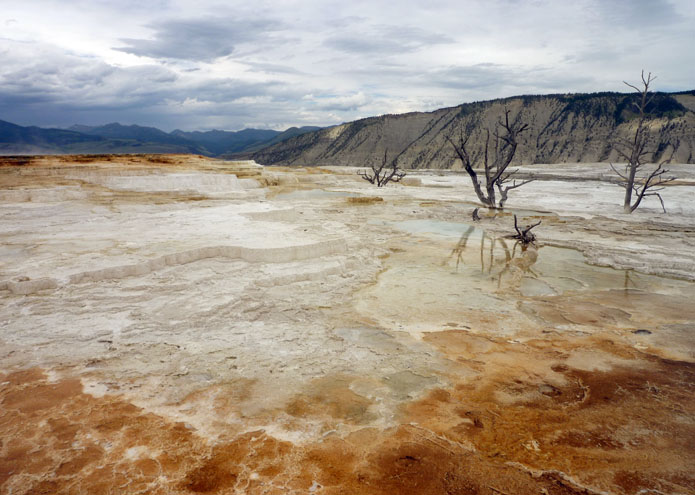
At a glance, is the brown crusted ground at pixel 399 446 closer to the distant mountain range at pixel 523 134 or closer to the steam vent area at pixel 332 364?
the steam vent area at pixel 332 364

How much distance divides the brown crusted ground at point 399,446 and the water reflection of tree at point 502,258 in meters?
3.39

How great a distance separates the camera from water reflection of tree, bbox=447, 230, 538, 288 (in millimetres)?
7234

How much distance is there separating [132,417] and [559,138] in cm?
7040

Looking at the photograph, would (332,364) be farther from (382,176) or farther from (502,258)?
(382,176)

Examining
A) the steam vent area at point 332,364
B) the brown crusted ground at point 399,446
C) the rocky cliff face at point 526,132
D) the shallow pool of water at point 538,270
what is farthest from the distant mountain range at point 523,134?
the brown crusted ground at point 399,446

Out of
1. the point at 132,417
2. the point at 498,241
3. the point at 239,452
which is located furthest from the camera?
the point at 498,241

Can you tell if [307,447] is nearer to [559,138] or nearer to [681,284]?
[681,284]

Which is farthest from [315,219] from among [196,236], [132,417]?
[132,417]

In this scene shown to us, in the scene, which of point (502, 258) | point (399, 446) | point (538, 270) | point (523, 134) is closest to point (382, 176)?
point (502, 258)

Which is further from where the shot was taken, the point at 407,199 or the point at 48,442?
the point at 407,199

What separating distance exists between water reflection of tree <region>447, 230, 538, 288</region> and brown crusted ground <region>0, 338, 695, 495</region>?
339cm

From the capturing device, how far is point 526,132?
65812mm

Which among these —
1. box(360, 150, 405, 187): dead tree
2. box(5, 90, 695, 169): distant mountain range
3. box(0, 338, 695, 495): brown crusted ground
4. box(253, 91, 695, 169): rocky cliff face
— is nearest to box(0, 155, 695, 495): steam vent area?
box(0, 338, 695, 495): brown crusted ground

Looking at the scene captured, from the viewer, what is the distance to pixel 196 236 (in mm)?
7551
